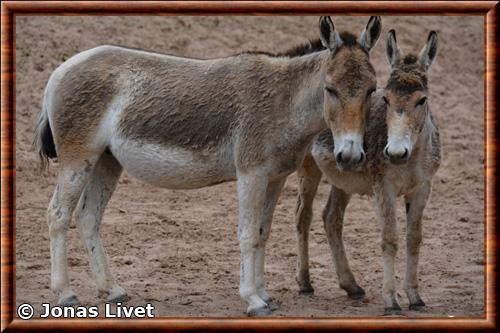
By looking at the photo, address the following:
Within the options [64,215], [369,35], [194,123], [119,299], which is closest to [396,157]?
[369,35]

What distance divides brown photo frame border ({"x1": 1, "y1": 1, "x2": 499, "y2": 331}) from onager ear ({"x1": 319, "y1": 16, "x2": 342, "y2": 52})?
8.3 inches

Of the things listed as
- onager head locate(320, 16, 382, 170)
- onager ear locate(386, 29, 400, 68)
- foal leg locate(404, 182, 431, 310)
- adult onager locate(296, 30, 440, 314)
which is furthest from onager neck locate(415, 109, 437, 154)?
onager head locate(320, 16, 382, 170)

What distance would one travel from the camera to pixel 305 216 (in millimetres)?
8719

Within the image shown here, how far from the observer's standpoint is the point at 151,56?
8047 millimetres

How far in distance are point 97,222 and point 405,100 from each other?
116 inches

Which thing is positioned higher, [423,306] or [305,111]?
[305,111]

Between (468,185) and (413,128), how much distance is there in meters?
5.38

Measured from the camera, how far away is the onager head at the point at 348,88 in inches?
270

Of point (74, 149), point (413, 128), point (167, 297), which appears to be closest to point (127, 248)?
point (167, 297)

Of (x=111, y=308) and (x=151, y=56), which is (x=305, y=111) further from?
(x=111, y=308)

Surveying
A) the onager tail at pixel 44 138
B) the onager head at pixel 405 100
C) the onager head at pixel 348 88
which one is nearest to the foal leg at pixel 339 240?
the onager head at pixel 405 100

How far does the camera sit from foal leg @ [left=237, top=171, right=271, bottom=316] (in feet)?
24.2

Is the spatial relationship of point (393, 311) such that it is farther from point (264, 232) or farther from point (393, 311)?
point (264, 232)

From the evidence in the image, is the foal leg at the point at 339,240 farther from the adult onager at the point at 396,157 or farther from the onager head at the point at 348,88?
the onager head at the point at 348,88
